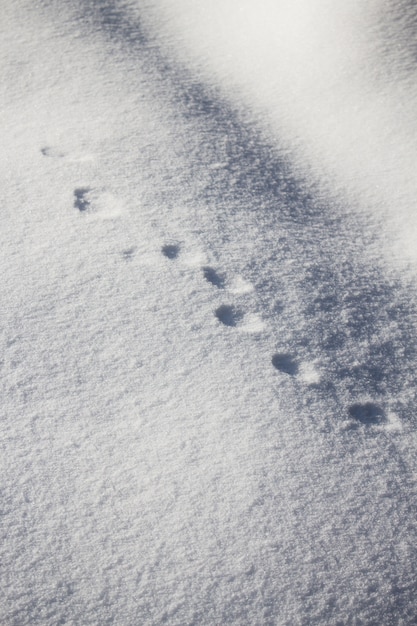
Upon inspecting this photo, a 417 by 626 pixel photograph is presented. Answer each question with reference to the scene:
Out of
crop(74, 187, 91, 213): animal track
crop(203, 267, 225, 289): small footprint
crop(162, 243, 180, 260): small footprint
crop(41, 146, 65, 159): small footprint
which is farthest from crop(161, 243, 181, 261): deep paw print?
crop(41, 146, 65, 159): small footprint

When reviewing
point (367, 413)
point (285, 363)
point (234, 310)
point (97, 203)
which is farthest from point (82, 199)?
point (367, 413)

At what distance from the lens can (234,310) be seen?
62.6 inches

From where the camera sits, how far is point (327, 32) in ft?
8.78

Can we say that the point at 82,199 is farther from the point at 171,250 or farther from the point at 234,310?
the point at 234,310

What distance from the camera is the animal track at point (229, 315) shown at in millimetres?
1562

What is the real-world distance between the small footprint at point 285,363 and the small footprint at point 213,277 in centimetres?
28

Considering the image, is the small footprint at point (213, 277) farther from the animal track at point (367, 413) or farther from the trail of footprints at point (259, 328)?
the animal track at point (367, 413)

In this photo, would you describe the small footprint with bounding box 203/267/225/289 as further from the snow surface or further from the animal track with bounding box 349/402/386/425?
the animal track with bounding box 349/402/386/425

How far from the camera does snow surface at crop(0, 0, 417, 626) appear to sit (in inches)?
45.8

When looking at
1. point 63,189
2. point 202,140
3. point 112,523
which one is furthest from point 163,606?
point 202,140

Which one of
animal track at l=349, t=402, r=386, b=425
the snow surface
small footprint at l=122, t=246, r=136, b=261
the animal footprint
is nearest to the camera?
the snow surface

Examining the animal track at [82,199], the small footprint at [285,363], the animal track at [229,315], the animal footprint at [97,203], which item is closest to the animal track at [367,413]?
the small footprint at [285,363]

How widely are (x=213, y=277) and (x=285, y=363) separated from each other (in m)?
0.35

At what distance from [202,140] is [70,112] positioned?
0.54 meters
